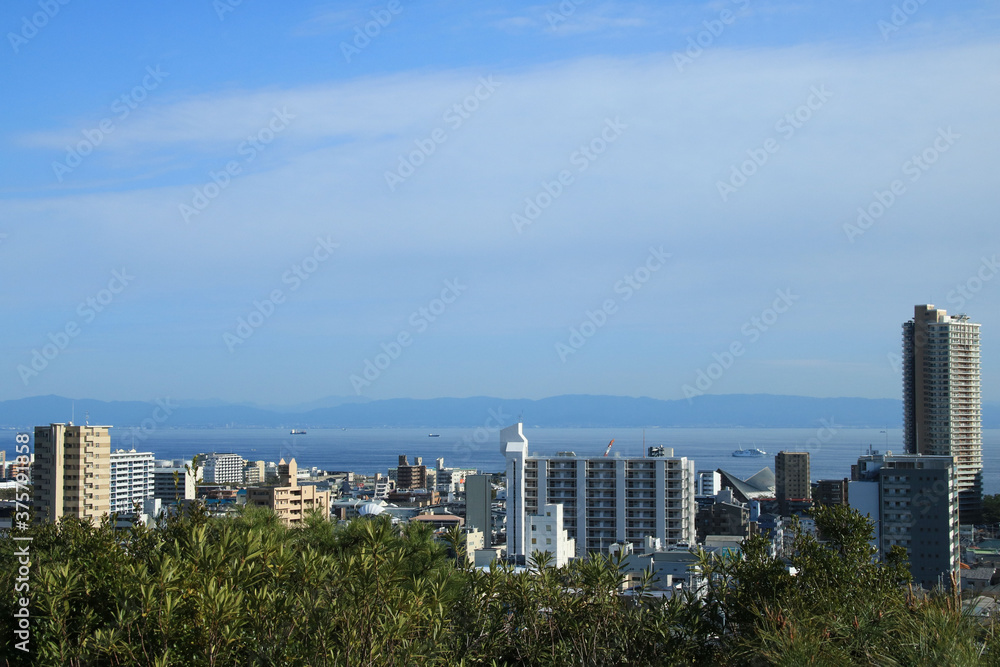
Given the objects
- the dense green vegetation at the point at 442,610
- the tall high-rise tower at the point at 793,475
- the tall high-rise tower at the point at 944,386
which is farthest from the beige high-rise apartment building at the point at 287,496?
the tall high-rise tower at the point at 793,475

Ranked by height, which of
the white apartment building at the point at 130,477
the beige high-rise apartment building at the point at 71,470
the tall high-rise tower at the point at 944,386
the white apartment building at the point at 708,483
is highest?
the tall high-rise tower at the point at 944,386

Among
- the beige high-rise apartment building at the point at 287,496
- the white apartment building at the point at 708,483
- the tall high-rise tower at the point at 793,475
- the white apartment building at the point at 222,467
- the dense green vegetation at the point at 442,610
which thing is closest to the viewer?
the dense green vegetation at the point at 442,610

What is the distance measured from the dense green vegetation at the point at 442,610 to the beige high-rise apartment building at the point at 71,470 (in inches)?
527

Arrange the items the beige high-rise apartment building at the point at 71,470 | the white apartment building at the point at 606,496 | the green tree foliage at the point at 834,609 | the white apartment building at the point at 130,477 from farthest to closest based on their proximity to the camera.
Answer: the white apartment building at the point at 130,477 → the white apartment building at the point at 606,496 → the beige high-rise apartment building at the point at 71,470 → the green tree foliage at the point at 834,609

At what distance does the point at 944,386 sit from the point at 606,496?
21289mm

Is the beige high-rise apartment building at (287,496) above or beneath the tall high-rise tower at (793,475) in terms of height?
above

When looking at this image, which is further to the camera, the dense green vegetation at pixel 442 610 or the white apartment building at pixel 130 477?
the white apartment building at pixel 130 477

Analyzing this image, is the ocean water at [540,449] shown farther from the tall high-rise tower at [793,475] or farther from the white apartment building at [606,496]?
the white apartment building at [606,496]

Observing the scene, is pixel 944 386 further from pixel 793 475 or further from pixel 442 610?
pixel 442 610

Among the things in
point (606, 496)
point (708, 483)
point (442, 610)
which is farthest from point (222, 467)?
point (442, 610)

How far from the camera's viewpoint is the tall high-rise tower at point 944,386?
3422 centimetres

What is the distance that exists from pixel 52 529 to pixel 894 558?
4.68 meters

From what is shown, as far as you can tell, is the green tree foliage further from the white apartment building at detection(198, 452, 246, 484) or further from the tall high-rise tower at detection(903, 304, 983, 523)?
the white apartment building at detection(198, 452, 246, 484)

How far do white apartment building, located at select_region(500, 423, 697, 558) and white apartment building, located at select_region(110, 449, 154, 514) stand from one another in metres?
20.0
